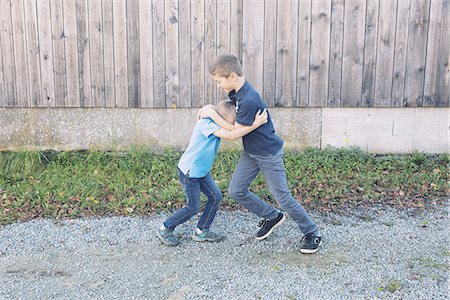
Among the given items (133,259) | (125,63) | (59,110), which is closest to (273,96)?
(125,63)

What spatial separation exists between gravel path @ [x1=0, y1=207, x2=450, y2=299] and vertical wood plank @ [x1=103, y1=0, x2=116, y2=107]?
7.27 feet

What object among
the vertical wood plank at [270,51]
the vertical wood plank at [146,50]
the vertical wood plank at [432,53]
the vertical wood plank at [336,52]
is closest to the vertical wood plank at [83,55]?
the vertical wood plank at [146,50]

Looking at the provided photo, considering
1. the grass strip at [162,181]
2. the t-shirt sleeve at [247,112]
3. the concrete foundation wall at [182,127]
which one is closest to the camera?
the t-shirt sleeve at [247,112]

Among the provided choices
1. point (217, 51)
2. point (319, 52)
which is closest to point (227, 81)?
point (217, 51)

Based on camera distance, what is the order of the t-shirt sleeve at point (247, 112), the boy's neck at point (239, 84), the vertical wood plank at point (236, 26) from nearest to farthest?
the t-shirt sleeve at point (247, 112)
the boy's neck at point (239, 84)
the vertical wood plank at point (236, 26)

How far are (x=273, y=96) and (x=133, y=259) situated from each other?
3.31 meters

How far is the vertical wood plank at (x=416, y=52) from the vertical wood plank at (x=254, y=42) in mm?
1857

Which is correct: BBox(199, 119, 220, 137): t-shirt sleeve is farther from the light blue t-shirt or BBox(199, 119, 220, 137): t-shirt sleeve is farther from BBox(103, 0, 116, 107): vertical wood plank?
BBox(103, 0, 116, 107): vertical wood plank

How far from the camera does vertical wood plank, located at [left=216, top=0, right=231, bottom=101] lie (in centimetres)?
647

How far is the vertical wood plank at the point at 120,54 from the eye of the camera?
6488mm

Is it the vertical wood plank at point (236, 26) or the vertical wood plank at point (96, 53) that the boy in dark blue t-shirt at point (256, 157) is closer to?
the vertical wood plank at point (236, 26)

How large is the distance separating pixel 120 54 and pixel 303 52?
2.31 metres

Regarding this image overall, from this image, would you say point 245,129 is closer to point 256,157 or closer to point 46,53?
point 256,157

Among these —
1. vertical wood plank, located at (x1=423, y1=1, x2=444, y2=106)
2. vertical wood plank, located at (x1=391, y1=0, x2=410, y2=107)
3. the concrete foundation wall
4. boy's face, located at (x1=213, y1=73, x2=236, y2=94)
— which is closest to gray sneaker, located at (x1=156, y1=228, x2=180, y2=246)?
boy's face, located at (x1=213, y1=73, x2=236, y2=94)
